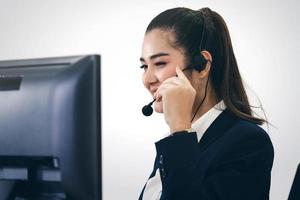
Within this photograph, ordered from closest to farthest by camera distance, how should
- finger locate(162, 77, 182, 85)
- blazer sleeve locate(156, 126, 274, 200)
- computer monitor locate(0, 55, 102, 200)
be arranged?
1. computer monitor locate(0, 55, 102, 200)
2. blazer sleeve locate(156, 126, 274, 200)
3. finger locate(162, 77, 182, 85)

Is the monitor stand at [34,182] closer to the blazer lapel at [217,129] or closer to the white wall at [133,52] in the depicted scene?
the blazer lapel at [217,129]

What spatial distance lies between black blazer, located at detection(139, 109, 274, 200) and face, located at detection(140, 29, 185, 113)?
0.52 feet

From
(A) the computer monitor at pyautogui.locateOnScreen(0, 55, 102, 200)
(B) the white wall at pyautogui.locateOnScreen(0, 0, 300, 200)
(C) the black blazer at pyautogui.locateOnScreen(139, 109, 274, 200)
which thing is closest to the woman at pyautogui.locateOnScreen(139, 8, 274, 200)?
(C) the black blazer at pyautogui.locateOnScreen(139, 109, 274, 200)

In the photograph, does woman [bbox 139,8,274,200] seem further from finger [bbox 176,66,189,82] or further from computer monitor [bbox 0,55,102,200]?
computer monitor [bbox 0,55,102,200]

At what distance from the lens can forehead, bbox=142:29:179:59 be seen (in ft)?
3.57

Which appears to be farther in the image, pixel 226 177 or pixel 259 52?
pixel 259 52

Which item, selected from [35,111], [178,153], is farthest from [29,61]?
[178,153]

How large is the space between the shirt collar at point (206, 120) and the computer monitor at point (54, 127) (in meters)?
0.51

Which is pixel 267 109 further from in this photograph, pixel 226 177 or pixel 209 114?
pixel 226 177

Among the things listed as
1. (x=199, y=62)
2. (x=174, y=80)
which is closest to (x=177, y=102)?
(x=174, y=80)

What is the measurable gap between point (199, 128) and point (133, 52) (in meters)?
0.99

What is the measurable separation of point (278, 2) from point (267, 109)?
44cm

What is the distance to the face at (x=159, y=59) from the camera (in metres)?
1.08

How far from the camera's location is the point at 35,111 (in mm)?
664
